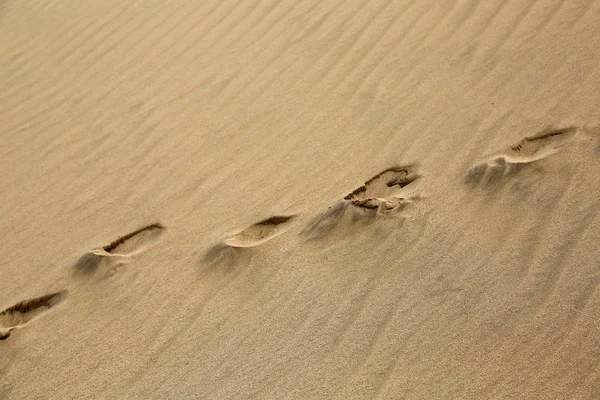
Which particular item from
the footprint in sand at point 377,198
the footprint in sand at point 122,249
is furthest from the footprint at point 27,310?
the footprint in sand at point 377,198

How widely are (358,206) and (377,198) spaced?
0.08 m

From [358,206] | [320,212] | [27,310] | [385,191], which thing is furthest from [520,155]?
[27,310]

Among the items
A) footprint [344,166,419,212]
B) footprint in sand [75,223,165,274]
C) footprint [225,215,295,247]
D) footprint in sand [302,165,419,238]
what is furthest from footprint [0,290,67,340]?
footprint [344,166,419,212]

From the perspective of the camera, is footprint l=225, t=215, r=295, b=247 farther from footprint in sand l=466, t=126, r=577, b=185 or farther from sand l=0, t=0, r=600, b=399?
footprint in sand l=466, t=126, r=577, b=185

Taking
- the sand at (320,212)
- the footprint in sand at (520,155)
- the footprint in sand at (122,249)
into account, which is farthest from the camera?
the footprint in sand at (122,249)

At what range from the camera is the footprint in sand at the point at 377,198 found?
8.33 ft

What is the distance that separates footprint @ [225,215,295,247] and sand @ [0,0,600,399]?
1 cm

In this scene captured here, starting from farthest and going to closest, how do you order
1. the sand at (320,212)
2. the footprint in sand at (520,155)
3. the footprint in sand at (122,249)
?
the footprint in sand at (122,249), the footprint in sand at (520,155), the sand at (320,212)

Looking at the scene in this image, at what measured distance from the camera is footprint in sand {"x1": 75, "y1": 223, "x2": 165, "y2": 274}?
2.67 m

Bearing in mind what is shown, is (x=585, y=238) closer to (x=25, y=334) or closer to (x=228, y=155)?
(x=228, y=155)

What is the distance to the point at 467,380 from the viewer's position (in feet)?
6.40

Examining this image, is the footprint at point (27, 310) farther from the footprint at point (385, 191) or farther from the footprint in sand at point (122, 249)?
the footprint at point (385, 191)

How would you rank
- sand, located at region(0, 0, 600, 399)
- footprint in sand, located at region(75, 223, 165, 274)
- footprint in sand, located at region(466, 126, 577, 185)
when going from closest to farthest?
sand, located at region(0, 0, 600, 399) < footprint in sand, located at region(466, 126, 577, 185) < footprint in sand, located at region(75, 223, 165, 274)

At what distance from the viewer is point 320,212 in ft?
8.55
